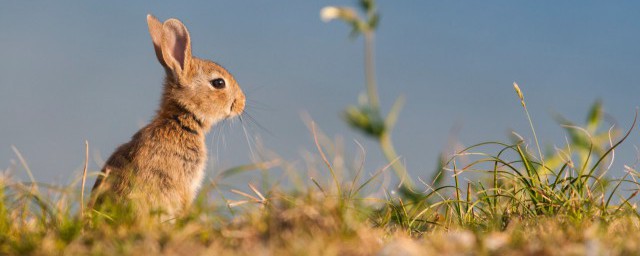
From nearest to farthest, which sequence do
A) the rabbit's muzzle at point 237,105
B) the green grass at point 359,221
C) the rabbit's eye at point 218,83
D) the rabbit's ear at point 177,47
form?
the green grass at point 359,221, the rabbit's ear at point 177,47, the rabbit's eye at point 218,83, the rabbit's muzzle at point 237,105

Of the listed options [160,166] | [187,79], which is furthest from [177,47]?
[160,166]

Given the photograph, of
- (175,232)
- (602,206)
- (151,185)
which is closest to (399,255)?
(175,232)

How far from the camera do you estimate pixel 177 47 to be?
24.0ft

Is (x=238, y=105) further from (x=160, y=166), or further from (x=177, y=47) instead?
(x=160, y=166)

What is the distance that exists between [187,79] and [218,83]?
0.38 meters

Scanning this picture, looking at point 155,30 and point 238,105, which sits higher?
point 155,30

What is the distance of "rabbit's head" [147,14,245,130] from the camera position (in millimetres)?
7035

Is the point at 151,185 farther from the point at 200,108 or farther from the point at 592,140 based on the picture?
the point at 592,140

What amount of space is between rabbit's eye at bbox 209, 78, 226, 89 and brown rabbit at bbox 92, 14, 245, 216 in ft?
0.04

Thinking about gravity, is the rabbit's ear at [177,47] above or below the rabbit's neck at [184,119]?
above

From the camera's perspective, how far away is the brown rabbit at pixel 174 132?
600 centimetres

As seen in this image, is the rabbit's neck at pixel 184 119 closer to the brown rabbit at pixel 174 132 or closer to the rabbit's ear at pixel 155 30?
the brown rabbit at pixel 174 132

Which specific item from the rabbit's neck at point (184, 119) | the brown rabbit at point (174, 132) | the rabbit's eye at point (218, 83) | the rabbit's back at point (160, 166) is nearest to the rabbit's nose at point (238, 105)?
the brown rabbit at point (174, 132)

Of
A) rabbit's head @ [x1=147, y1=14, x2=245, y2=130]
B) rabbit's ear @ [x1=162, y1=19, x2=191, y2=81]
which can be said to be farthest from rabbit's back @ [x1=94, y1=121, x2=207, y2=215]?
rabbit's ear @ [x1=162, y1=19, x2=191, y2=81]
